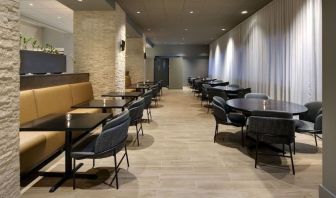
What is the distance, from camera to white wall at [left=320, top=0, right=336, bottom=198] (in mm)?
2727

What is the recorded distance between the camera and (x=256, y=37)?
9.48m

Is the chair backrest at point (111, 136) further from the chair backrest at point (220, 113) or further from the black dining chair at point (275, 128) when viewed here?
the chair backrest at point (220, 113)

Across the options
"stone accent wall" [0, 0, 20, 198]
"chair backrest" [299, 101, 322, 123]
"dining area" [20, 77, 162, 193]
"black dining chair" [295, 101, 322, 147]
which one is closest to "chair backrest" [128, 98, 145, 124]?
"dining area" [20, 77, 162, 193]

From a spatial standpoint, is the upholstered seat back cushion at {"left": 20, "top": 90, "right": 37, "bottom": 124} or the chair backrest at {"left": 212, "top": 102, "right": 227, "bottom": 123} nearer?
the upholstered seat back cushion at {"left": 20, "top": 90, "right": 37, "bottom": 124}

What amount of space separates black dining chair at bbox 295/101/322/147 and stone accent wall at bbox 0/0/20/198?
12.8 ft

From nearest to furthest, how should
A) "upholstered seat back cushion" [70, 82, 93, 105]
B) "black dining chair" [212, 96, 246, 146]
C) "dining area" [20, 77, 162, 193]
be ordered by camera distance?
"dining area" [20, 77, 162, 193], "black dining chair" [212, 96, 246, 146], "upholstered seat back cushion" [70, 82, 93, 105]

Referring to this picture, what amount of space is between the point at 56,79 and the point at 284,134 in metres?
4.48

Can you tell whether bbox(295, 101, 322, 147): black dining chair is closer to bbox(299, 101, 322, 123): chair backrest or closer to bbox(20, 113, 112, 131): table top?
bbox(299, 101, 322, 123): chair backrest

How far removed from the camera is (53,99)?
17.5 feet

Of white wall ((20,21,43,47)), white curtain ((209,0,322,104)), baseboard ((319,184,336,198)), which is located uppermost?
white wall ((20,21,43,47))

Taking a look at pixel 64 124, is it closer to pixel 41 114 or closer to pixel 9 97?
pixel 9 97

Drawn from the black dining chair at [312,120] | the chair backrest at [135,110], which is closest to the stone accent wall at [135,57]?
the chair backrest at [135,110]

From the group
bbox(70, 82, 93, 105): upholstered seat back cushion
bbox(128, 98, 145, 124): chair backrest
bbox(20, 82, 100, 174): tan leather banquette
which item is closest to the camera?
bbox(20, 82, 100, 174): tan leather banquette

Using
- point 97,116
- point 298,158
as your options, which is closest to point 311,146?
point 298,158
